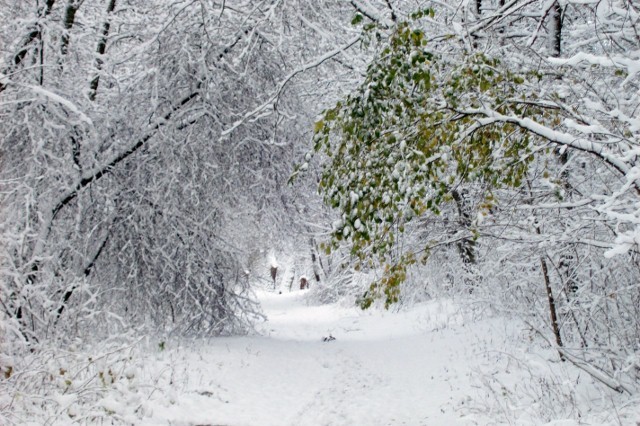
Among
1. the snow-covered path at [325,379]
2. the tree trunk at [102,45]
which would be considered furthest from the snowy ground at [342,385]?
the tree trunk at [102,45]

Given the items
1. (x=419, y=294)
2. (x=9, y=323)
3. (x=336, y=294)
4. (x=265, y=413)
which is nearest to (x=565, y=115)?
(x=265, y=413)

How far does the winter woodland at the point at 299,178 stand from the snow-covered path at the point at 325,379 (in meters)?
0.19

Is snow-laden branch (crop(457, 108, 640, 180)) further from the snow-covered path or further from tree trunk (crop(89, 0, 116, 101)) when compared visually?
tree trunk (crop(89, 0, 116, 101))

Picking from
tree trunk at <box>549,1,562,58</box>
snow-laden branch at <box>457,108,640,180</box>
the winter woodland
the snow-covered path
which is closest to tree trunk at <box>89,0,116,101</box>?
the winter woodland

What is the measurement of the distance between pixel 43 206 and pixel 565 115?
8147mm

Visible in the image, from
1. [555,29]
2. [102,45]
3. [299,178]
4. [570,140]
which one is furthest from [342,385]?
[102,45]

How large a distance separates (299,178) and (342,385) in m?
4.53

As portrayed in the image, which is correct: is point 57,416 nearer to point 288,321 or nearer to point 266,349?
point 266,349

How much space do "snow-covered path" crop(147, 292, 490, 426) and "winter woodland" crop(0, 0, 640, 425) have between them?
0.19 meters

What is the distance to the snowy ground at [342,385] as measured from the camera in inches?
213

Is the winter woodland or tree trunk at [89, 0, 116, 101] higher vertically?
tree trunk at [89, 0, 116, 101]

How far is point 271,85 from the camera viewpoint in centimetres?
1061

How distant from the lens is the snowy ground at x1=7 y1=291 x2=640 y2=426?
540cm

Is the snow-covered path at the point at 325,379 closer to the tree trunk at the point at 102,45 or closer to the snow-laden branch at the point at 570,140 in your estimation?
the snow-laden branch at the point at 570,140
